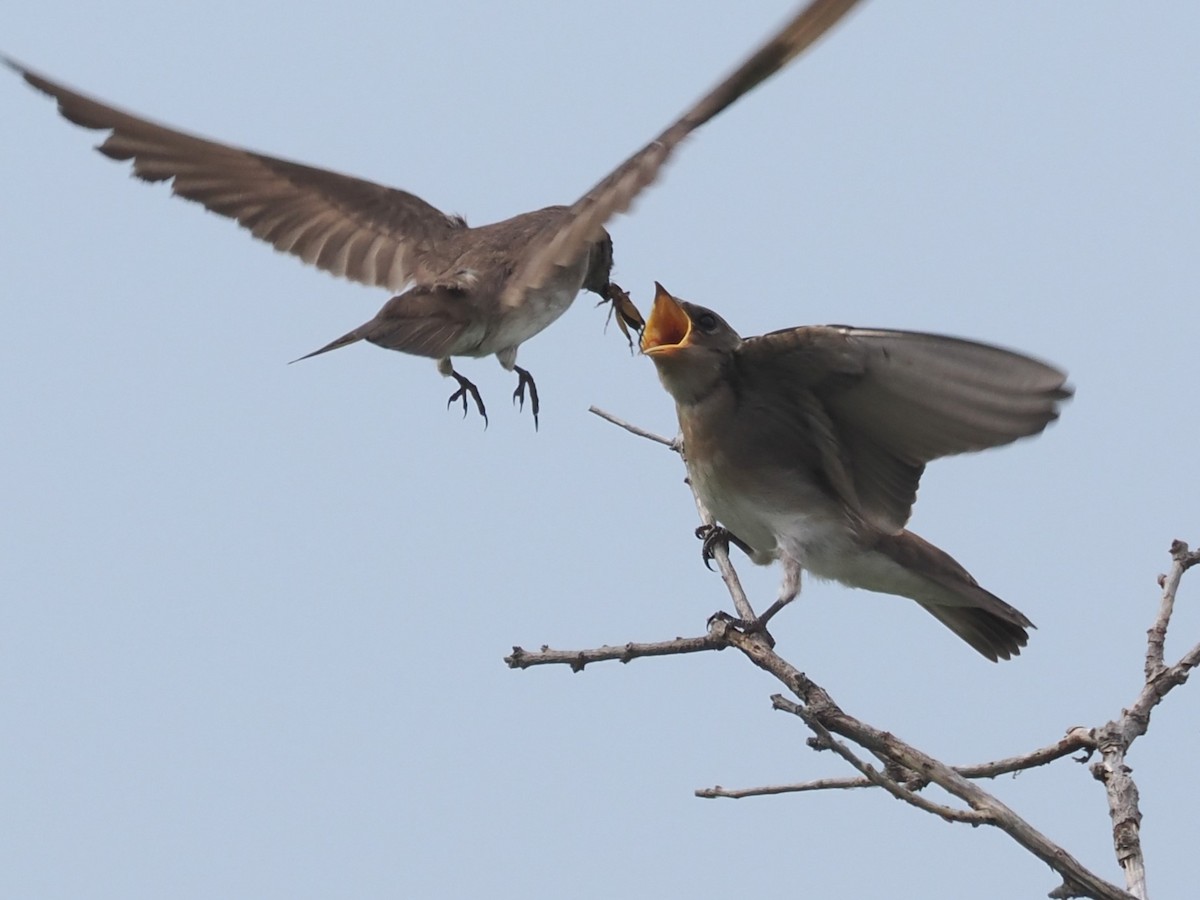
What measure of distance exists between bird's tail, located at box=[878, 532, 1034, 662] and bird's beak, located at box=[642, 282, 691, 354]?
1.03 meters

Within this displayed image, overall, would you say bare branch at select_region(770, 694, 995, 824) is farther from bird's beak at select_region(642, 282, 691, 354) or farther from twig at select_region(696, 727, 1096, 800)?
bird's beak at select_region(642, 282, 691, 354)

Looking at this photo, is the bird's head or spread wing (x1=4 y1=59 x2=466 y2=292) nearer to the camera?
the bird's head

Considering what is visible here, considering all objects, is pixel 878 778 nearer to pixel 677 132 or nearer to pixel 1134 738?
pixel 1134 738

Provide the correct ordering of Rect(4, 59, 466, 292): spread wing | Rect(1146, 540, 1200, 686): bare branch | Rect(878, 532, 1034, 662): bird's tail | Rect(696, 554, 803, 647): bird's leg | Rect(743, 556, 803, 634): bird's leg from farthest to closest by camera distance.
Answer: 1. Rect(4, 59, 466, 292): spread wing
2. Rect(878, 532, 1034, 662): bird's tail
3. Rect(743, 556, 803, 634): bird's leg
4. Rect(696, 554, 803, 647): bird's leg
5. Rect(1146, 540, 1200, 686): bare branch

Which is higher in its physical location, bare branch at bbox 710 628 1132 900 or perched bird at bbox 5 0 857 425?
perched bird at bbox 5 0 857 425

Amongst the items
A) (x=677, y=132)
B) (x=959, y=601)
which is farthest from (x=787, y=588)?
(x=677, y=132)

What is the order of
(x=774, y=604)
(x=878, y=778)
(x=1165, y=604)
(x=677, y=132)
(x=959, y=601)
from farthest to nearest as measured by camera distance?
(x=959, y=601) < (x=774, y=604) < (x=677, y=132) < (x=1165, y=604) < (x=878, y=778)

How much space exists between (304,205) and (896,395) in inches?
106

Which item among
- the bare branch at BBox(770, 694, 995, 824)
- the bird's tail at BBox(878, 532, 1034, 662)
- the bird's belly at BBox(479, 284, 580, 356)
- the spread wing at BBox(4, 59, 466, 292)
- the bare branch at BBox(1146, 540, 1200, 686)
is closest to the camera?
the bare branch at BBox(770, 694, 995, 824)

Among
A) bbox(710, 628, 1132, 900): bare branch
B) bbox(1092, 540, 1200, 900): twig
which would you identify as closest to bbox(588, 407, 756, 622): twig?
bbox(710, 628, 1132, 900): bare branch

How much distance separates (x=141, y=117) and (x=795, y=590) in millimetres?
2940

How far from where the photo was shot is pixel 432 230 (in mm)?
6887

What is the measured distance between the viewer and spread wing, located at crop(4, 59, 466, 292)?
6.38 meters

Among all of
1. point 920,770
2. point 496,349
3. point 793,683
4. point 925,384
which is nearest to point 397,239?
point 496,349
